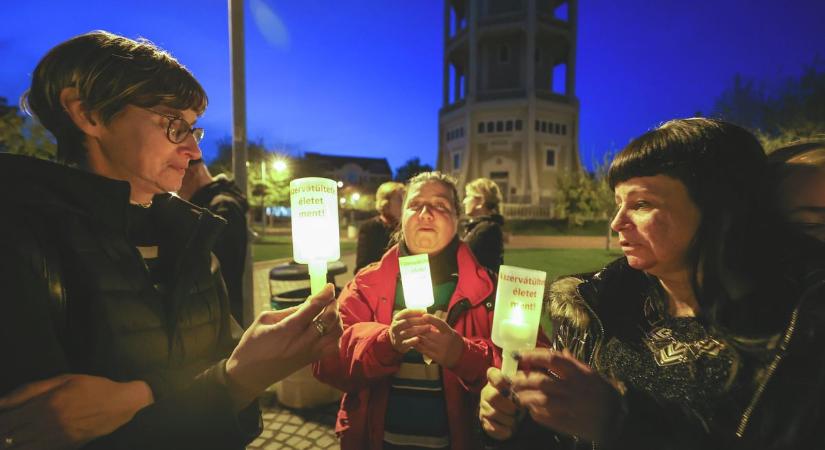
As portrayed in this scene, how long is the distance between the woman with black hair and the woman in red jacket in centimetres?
43

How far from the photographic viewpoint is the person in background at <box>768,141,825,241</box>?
151cm

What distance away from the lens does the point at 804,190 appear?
1.54 meters

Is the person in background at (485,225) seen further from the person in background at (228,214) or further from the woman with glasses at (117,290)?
the woman with glasses at (117,290)

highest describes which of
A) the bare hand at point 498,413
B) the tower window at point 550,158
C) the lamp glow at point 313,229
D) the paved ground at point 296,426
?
the tower window at point 550,158

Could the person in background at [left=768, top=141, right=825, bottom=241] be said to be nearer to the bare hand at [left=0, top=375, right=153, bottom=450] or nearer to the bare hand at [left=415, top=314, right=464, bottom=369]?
the bare hand at [left=415, top=314, right=464, bottom=369]

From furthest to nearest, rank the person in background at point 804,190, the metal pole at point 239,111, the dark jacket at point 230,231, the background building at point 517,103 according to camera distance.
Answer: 1. the background building at point 517,103
2. the metal pole at point 239,111
3. the dark jacket at point 230,231
4. the person in background at point 804,190

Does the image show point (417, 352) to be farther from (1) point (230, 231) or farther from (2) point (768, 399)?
(1) point (230, 231)

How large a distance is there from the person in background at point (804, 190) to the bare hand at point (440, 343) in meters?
1.56

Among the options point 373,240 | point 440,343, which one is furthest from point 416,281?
point 373,240

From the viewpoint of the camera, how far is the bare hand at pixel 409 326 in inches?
75.4

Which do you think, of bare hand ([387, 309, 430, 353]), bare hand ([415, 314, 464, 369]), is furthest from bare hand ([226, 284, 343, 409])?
bare hand ([415, 314, 464, 369])

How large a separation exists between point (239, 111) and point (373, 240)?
98.6 inches

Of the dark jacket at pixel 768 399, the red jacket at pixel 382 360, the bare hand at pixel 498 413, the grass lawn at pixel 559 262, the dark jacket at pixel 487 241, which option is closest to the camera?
the dark jacket at pixel 768 399

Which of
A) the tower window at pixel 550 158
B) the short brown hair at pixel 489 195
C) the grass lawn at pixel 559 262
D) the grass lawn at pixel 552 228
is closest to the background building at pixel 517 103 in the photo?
the tower window at pixel 550 158
